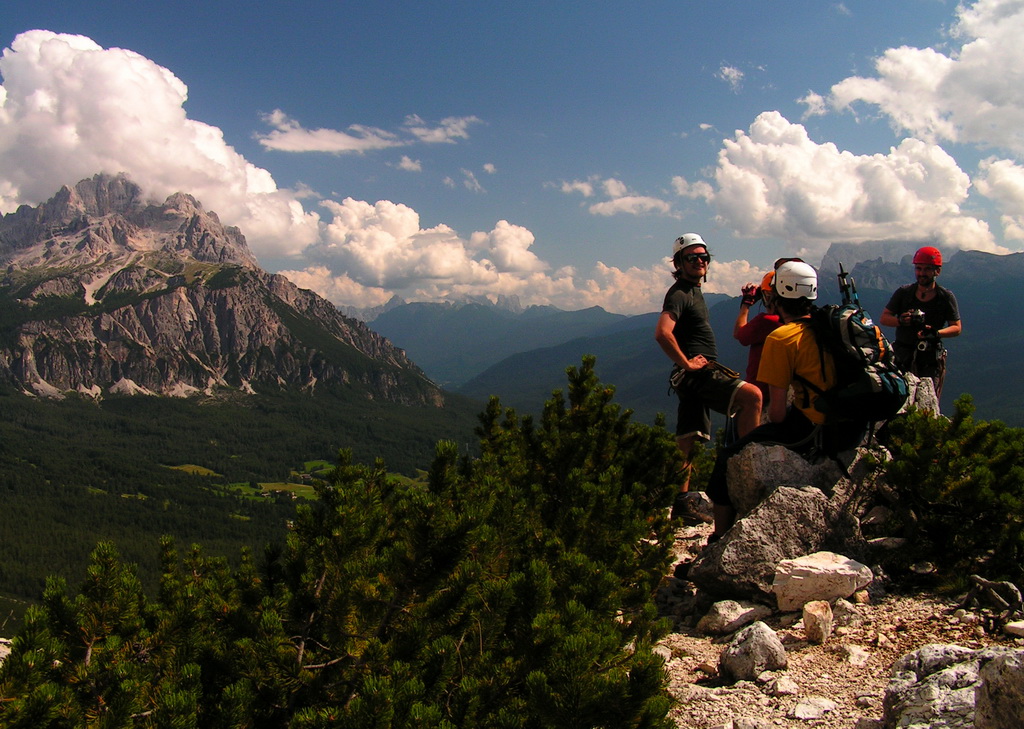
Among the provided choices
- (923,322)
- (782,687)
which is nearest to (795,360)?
(782,687)

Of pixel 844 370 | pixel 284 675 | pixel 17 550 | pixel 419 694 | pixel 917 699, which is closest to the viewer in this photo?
pixel 419 694

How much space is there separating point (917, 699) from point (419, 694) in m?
2.97

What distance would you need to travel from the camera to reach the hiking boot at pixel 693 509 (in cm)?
1026

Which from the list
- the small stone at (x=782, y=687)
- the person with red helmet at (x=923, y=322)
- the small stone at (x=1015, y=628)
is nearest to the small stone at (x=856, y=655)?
the small stone at (x=782, y=687)

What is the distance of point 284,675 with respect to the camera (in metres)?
3.89

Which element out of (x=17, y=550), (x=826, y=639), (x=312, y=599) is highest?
(x=312, y=599)

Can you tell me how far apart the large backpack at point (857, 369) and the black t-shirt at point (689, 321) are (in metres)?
2.32

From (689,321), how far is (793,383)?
90.9 inches

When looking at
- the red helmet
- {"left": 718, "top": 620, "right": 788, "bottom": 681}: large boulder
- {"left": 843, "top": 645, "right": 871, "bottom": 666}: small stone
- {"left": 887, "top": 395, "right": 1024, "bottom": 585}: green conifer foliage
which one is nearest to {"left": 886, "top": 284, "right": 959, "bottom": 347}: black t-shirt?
the red helmet

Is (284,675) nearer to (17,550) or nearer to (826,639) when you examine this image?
(826,639)

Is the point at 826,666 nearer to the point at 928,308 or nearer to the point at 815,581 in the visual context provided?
the point at 815,581

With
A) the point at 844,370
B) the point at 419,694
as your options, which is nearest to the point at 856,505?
the point at 844,370

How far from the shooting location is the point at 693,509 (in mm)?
10414

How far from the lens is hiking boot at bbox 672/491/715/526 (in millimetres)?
10259
